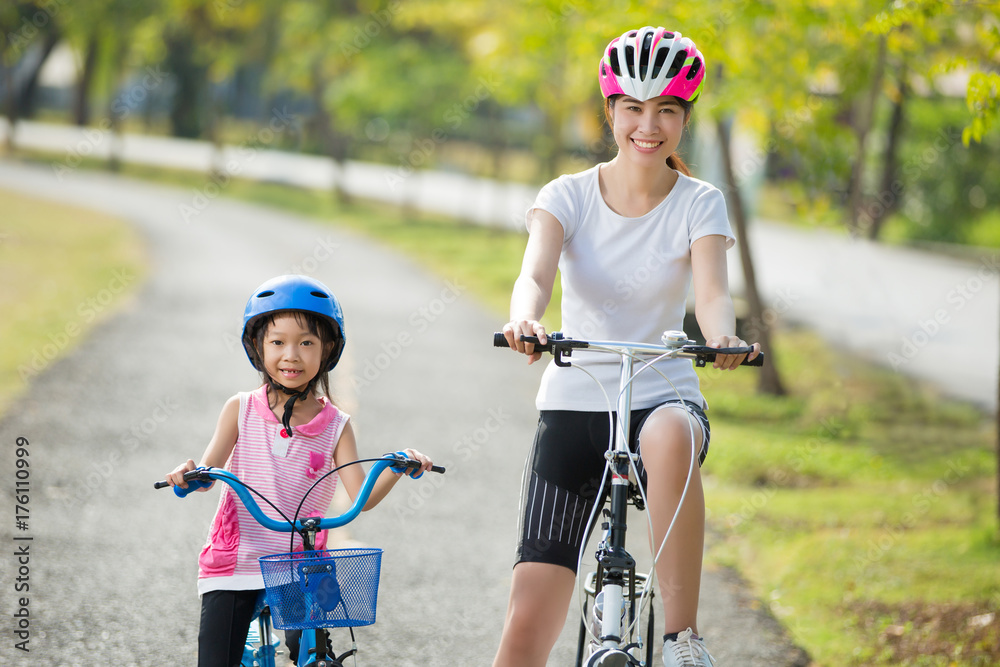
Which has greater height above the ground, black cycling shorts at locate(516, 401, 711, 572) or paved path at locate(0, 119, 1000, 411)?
paved path at locate(0, 119, 1000, 411)

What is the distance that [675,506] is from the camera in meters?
2.91

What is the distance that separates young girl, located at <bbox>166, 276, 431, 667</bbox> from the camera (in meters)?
3.06

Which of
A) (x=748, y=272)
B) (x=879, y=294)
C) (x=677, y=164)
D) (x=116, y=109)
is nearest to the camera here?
(x=677, y=164)

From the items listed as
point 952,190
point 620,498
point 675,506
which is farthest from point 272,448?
point 952,190

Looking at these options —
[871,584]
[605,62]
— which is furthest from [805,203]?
[605,62]

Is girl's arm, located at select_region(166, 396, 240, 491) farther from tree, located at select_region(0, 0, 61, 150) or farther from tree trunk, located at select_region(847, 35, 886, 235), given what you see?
tree, located at select_region(0, 0, 61, 150)

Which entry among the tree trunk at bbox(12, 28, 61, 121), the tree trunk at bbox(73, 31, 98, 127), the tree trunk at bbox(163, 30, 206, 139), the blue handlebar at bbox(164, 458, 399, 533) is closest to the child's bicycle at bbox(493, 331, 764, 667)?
the blue handlebar at bbox(164, 458, 399, 533)

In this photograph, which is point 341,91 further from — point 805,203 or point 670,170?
point 670,170

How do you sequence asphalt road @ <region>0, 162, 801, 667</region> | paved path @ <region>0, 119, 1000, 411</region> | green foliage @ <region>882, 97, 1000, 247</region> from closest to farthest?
asphalt road @ <region>0, 162, 801, 667</region> < paved path @ <region>0, 119, 1000, 411</region> < green foliage @ <region>882, 97, 1000, 247</region>

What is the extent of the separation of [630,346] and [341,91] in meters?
23.3

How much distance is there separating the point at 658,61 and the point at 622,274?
24.2 inches

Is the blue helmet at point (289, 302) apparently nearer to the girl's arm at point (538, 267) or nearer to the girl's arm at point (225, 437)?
the girl's arm at point (225, 437)

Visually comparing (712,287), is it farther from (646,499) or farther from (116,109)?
(116,109)

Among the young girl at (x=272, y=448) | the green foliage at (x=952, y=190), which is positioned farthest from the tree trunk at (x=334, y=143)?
the young girl at (x=272, y=448)
